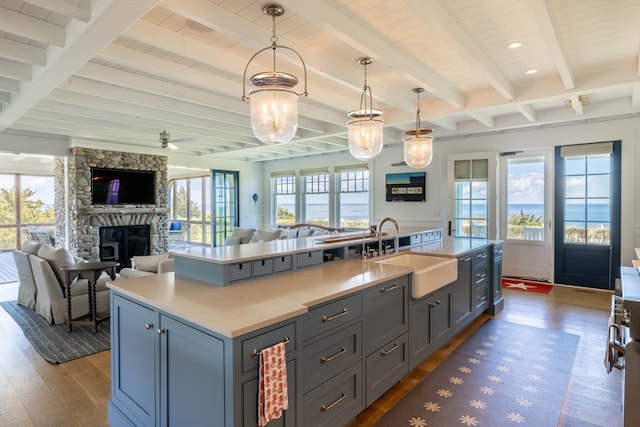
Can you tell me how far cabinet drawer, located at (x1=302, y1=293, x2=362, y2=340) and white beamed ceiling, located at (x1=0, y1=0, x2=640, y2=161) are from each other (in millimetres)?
1740

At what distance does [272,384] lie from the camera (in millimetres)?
1532

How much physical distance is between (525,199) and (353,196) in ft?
11.3

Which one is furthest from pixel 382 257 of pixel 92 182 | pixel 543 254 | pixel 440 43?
pixel 92 182

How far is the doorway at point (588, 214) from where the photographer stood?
5.21 metres

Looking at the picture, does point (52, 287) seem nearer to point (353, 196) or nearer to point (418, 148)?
point (418, 148)

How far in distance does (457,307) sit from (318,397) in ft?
6.79

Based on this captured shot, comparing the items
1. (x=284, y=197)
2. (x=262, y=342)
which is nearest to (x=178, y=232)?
(x=284, y=197)

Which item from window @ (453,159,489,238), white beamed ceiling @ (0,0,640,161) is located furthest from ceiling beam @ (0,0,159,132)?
window @ (453,159,489,238)

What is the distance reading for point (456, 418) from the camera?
230 cm

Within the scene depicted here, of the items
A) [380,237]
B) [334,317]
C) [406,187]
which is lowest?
[334,317]

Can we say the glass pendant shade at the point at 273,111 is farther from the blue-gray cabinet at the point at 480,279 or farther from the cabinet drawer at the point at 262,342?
the blue-gray cabinet at the point at 480,279

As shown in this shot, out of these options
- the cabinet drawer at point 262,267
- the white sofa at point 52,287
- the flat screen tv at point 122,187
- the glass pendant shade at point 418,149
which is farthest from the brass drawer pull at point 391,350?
the flat screen tv at point 122,187

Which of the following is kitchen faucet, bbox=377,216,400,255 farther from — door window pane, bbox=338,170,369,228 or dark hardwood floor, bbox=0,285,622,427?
door window pane, bbox=338,170,369,228

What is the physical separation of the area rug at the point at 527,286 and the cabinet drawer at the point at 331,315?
4.48 m
